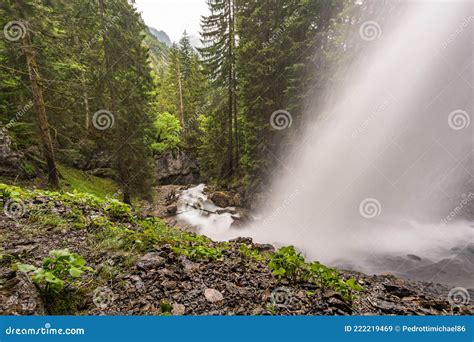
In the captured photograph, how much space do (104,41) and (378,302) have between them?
1682 cm

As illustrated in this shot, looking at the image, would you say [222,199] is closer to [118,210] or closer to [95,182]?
[95,182]

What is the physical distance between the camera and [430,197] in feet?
41.4

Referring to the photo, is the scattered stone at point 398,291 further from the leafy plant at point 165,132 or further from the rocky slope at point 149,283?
the leafy plant at point 165,132

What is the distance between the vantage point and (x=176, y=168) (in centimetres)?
3114

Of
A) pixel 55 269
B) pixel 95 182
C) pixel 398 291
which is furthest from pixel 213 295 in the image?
pixel 95 182

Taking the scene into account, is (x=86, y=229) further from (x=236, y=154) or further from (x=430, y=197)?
(x=236, y=154)

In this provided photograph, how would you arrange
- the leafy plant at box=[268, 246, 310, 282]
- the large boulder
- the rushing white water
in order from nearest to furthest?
1. the leafy plant at box=[268, 246, 310, 282]
2. the rushing white water
3. the large boulder

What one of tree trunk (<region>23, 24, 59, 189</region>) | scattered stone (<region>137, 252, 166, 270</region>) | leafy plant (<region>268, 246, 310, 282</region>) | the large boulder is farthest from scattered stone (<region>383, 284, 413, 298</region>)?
the large boulder

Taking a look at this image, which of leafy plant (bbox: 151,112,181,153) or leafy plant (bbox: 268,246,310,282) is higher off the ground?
leafy plant (bbox: 151,112,181,153)

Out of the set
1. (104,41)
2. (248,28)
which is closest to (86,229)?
(104,41)

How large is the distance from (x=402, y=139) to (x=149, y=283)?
1490 centimetres

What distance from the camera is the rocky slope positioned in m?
3.11

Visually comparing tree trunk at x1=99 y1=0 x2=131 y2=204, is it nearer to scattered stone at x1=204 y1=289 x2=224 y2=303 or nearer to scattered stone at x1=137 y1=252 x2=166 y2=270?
scattered stone at x1=137 y1=252 x2=166 y2=270

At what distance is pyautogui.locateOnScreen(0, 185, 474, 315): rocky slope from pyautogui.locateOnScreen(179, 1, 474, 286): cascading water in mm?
7139
